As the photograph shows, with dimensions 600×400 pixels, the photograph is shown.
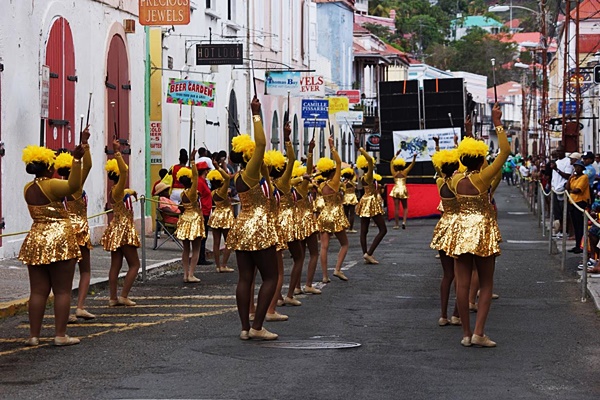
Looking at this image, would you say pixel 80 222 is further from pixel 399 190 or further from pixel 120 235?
pixel 399 190

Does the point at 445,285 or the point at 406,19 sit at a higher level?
the point at 406,19

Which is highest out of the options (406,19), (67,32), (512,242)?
(406,19)

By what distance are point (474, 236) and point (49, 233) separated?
3.81 m

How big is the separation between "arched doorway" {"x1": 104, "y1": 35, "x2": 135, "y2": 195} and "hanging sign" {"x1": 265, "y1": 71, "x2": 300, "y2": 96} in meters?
9.70

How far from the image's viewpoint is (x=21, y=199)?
774 inches

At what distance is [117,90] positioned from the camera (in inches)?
984

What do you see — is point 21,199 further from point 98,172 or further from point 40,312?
point 40,312

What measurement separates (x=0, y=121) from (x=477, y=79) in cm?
9248

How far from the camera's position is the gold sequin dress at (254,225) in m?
11.2

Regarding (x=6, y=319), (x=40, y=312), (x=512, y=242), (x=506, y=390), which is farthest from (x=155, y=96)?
(x=506, y=390)

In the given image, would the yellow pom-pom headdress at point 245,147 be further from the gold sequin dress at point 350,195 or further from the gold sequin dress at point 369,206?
the gold sequin dress at point 350,195

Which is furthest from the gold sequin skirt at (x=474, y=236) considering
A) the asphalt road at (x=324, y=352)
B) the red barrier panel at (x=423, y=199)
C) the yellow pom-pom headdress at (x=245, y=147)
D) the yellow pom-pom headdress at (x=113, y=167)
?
the red barrier panel at (x=423, y=199)

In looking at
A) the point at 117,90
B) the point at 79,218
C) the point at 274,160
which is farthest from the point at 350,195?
the point at 79,218

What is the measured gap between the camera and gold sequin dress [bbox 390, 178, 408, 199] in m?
31.3
